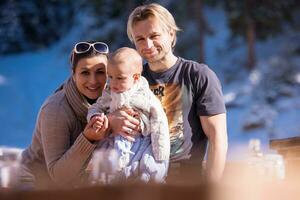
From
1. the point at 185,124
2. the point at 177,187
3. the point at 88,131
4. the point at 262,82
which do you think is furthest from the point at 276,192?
the point at 262,82

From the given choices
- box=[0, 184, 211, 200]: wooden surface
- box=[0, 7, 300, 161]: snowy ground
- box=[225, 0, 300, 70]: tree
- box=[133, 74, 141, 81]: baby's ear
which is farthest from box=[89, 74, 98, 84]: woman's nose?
box=[225, 0, 300, 70]: tree

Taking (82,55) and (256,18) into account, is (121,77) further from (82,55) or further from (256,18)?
(256,18)

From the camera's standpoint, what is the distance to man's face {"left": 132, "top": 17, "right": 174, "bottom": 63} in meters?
1.34

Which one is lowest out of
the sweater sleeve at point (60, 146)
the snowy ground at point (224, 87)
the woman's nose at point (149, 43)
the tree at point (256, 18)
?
the sweater sleeve at point (60, 146)

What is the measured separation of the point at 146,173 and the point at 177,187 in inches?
36.4

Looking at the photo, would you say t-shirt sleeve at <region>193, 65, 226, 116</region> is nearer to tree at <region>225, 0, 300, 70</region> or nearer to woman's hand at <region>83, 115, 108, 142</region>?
woman's hand at <region>83, 115, 108, 142</region>

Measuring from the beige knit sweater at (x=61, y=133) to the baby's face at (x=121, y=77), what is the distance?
4.3 inches

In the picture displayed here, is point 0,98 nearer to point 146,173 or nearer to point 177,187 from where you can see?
point 146,173

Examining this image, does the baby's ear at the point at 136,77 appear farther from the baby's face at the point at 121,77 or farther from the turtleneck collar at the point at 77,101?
the turtleneck collar at the point at 77,101

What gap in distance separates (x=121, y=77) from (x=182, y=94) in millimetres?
152

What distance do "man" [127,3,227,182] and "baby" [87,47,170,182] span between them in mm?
55

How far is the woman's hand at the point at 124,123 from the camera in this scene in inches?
49.5

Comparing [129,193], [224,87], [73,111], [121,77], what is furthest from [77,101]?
[224,87]

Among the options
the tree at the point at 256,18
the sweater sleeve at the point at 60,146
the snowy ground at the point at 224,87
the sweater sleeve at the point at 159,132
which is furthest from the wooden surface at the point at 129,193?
the tree at the point at 256,18
